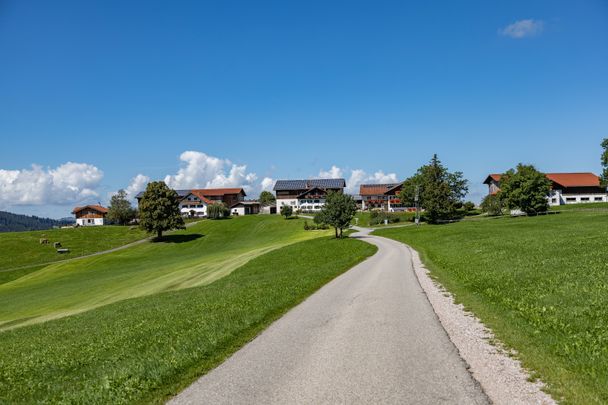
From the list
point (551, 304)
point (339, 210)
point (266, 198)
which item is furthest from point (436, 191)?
point (266, 198)

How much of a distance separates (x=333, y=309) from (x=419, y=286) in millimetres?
6449


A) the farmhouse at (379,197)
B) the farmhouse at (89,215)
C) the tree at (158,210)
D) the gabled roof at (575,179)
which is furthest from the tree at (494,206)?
the farmhouse at (89,215)

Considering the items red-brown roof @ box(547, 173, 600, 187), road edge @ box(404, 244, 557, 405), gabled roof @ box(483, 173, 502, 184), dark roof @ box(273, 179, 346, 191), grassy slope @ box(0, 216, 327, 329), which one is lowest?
grassy slope @ box(0, 216, 327, 329)

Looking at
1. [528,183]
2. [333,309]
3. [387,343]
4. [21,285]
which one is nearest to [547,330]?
[387,343]

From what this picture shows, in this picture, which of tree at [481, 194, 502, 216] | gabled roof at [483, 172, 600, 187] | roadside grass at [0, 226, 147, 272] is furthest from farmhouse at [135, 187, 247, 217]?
gabled roof at [483, 172, 600, 187]

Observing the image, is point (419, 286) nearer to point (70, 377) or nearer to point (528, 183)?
point (70, 377)

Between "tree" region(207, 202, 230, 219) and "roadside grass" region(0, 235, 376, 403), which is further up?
"tree" region(207, 202, 230, 219)

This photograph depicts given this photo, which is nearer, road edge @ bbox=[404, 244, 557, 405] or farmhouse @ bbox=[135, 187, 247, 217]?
road edge @ bbox=[404, 244, 557, 405]

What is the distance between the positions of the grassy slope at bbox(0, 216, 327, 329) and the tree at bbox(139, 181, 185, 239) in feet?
12.6

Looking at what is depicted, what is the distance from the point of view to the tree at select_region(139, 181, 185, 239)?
293 feet

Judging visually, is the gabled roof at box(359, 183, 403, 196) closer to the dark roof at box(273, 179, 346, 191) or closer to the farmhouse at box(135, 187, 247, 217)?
the dark roof at box(273, 179, 346, 191)

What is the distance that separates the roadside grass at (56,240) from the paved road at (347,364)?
247ft

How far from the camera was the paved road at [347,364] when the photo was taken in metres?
8.05

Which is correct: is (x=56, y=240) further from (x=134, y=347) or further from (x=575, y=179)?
(x=575, y=179)
